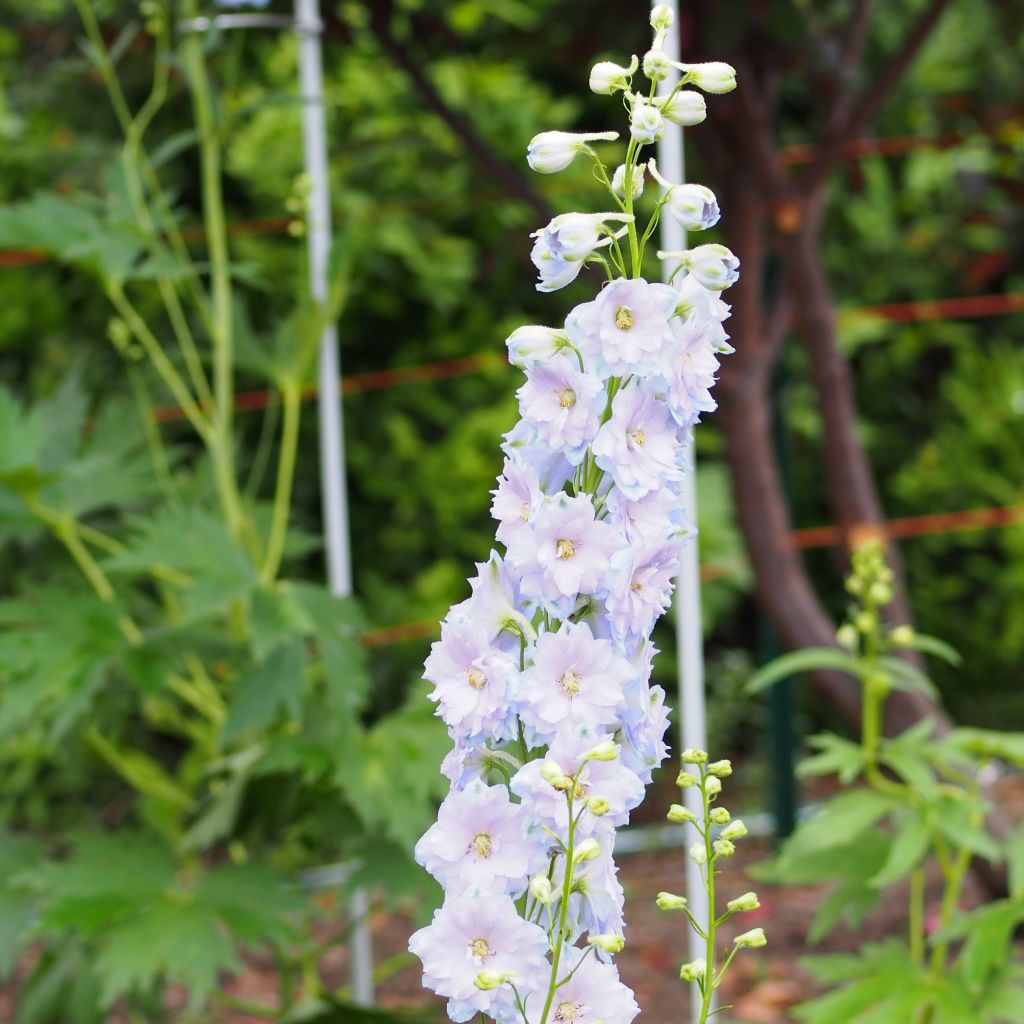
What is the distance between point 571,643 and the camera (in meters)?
0.97

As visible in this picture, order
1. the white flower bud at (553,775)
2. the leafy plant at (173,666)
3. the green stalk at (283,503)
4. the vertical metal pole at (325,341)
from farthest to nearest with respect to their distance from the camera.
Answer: the vertical metal pole at (325,341), the green stalk at (283,503), the leafy plant at (173,666), the white flower bud at (553,775)

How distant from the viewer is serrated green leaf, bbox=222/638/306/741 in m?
2.04

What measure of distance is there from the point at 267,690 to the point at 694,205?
1.18m

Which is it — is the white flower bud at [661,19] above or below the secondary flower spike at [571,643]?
A: above

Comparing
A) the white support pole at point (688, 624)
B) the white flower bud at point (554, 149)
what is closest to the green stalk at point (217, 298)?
the white support pole at point (688, 624)

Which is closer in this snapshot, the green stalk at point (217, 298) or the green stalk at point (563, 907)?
the green stalk at point (563, 907)

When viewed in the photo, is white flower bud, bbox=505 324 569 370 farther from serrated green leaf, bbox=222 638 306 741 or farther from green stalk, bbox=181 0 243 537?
green stalk, bbox=181 0 243 537

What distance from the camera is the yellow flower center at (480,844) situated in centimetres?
99

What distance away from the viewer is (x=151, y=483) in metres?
2.41

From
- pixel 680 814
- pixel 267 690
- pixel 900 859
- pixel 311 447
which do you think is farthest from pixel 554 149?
→ pixel 311 447

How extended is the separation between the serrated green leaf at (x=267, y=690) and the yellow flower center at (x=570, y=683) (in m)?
1.10

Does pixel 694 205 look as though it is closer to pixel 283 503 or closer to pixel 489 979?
pixel 489 979

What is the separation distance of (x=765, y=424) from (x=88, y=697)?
4.36 feet

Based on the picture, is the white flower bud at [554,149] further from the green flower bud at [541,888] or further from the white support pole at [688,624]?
the white support pole at [688,624]
